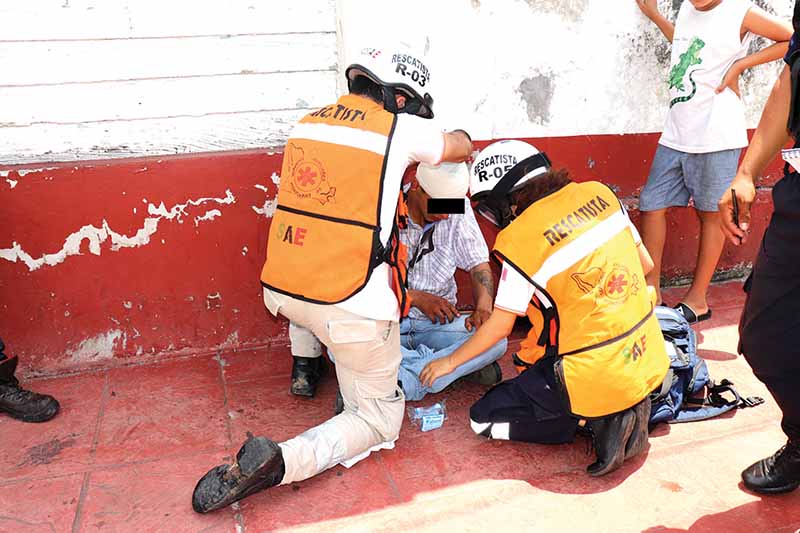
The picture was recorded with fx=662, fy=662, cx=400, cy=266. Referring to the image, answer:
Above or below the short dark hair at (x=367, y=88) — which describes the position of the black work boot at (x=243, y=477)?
below

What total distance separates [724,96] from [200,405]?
3.30 metres

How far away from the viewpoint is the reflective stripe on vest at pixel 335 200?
7.94 feet

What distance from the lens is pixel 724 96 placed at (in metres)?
3.77

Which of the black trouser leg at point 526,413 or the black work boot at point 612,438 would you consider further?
the black trouser leg at point 526,413

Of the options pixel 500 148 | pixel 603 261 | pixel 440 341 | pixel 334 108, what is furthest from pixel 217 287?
pixel 603 261

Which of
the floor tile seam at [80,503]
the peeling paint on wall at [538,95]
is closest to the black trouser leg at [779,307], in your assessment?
the peeling paint on wall at [538,95]

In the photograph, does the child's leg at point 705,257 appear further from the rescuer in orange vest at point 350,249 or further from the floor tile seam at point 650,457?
the rescuer in orange vest at point 350,249

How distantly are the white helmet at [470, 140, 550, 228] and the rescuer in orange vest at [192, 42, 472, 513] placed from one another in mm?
122

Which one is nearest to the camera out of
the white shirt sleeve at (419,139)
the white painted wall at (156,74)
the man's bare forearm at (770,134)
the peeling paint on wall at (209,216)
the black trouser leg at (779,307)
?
the black trouser leg at (779,307)

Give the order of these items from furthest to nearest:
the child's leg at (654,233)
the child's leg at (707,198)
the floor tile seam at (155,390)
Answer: the child's leg at (654,233), the child's leg at (707,198), the floor tile seam at (155,390)

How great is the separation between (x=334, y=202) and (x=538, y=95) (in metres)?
2.04

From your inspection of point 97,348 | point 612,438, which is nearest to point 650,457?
point 612,438

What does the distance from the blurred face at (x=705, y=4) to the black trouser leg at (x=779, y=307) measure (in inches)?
69.4

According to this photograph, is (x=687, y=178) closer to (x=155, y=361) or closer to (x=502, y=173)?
(x=502, y=173)
